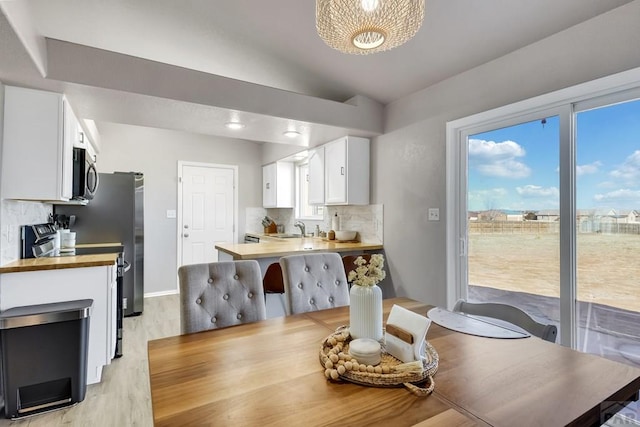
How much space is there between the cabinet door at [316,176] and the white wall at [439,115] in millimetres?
658

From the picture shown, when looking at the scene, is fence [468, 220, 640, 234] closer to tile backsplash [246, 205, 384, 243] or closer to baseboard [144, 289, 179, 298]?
tile backsplash [246, 205, 384, 243]

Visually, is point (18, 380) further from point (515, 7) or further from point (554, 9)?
point (554, 9)

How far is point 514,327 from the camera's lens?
148cm

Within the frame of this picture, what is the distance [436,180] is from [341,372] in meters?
2.22

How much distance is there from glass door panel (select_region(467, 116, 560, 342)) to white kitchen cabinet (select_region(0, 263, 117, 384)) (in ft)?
9.07

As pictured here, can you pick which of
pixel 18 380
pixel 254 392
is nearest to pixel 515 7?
pixel 254 392

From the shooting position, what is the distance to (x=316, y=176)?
402cm

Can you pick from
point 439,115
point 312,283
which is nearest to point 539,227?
point 439,115

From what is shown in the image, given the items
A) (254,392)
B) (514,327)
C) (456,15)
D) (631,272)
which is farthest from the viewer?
(456,15)

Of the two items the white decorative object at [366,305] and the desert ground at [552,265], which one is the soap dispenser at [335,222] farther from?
the white decorative object at [366,305]

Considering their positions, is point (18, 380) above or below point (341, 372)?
below

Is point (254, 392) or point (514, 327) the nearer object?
point (254, 392)

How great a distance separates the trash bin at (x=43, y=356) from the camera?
1.92 m

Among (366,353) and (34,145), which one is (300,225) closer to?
(34,145)
